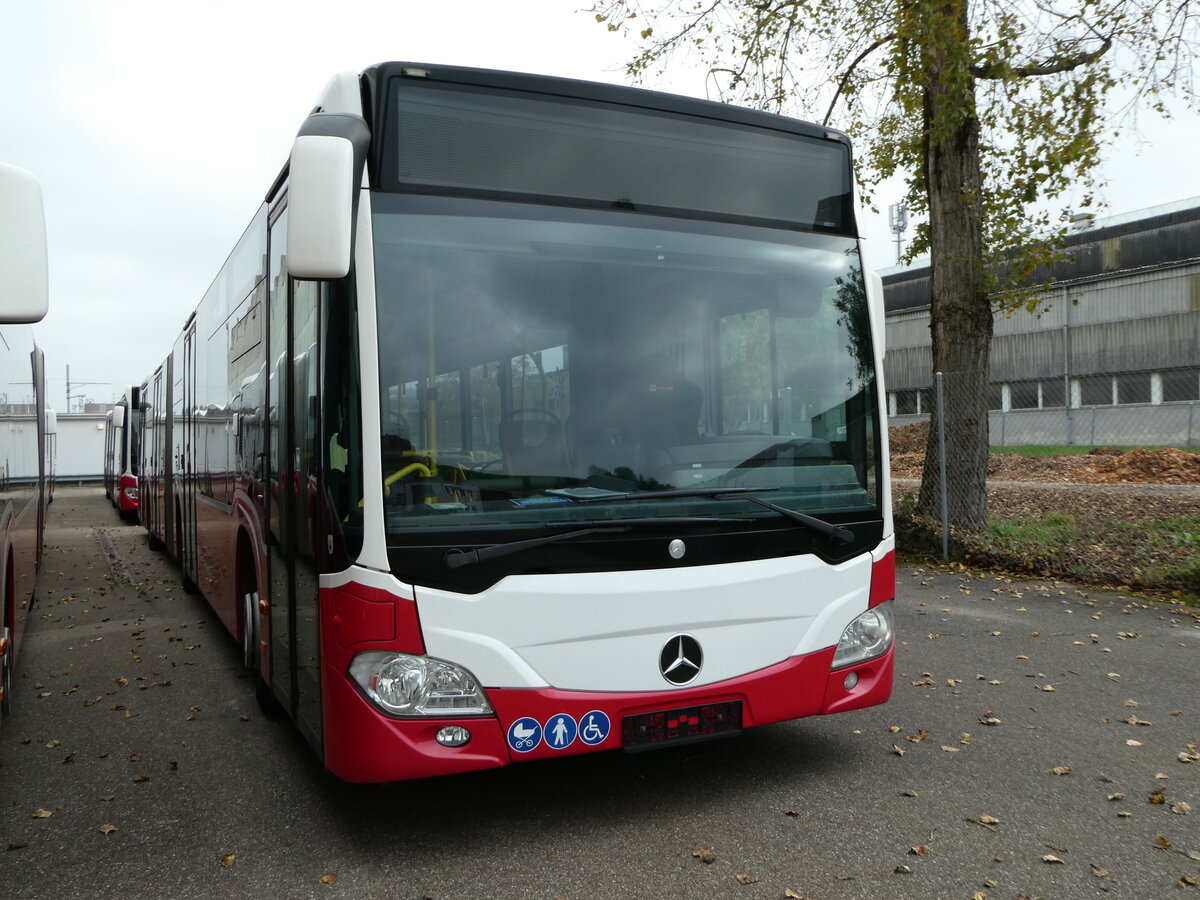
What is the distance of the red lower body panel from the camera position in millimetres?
3650

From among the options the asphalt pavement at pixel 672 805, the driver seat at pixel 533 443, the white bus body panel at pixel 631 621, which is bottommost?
the asphalt pavement at pixel 672 805

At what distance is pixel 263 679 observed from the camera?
571 centimetres

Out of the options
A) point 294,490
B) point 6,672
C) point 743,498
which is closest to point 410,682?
point 294,490

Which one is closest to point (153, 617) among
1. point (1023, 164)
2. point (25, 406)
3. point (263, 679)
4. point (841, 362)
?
point (25, 406)

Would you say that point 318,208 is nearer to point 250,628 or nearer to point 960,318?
point 250,628

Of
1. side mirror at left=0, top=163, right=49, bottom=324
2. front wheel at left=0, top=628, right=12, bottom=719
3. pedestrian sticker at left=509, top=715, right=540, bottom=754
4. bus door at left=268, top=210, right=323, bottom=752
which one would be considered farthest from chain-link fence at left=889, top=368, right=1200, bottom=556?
side mirror at left=0, top=163, right=49, bottom=324

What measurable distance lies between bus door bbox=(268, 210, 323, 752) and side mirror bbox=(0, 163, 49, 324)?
110 cm

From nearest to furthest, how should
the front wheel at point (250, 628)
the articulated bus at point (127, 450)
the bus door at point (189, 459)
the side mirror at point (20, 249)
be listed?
the side mirror at point (20, 249), the front wheel at point (250, 628), the bus door at point (189, 459), the articulated bus at point (127, 450)

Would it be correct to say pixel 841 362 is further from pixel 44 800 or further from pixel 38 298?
pixel 44 800

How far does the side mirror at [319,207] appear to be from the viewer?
347cm

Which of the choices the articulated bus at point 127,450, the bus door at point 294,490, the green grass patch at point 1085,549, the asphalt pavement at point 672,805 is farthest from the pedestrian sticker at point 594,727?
the articulated bus at point 127,450

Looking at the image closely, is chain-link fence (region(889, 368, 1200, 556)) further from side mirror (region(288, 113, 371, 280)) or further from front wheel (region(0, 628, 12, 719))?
side mirror (region(288, 113, 371, 280))

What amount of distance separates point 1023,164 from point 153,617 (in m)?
10.7

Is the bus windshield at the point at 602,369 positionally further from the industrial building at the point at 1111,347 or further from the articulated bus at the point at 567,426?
the industrial building at the point at 1111,347
